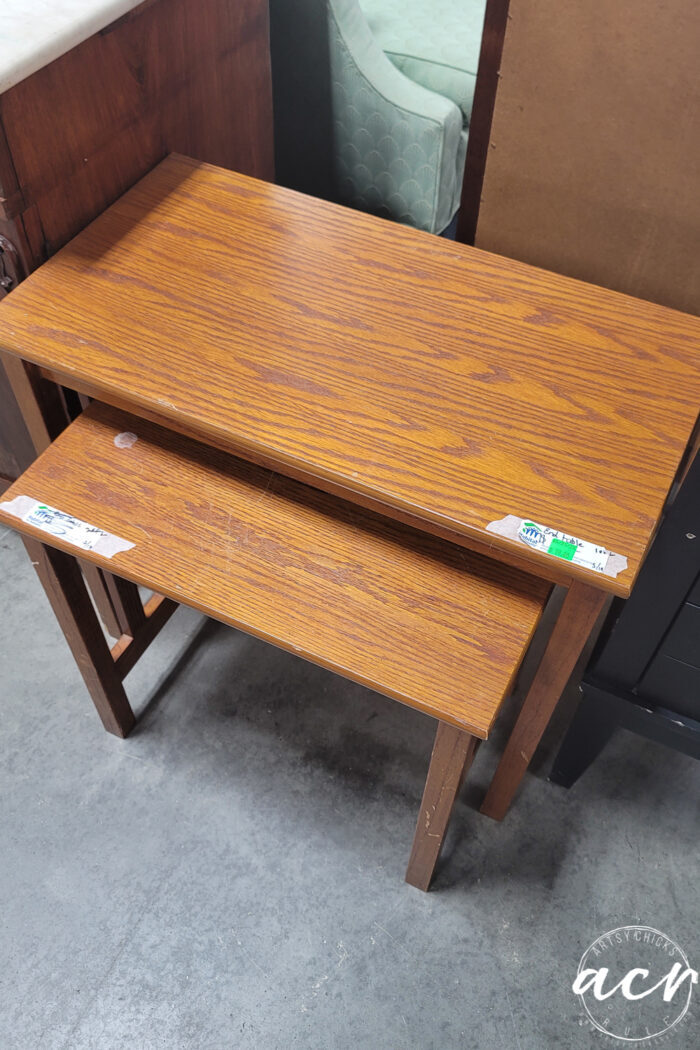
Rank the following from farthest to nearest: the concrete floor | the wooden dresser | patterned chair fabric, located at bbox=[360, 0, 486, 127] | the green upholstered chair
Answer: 1. patterned chair fabric, located at bbox=[360, 0, 486, 127]
2. the green upholstered chair
3. the concrete floor
4. the wooden dresser

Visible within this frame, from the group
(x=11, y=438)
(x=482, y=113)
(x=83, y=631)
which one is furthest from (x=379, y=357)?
(x=11, y=438)

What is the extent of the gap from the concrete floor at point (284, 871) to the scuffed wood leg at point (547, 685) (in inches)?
4.2

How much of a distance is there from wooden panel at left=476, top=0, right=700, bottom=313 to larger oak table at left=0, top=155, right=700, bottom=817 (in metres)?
0.17

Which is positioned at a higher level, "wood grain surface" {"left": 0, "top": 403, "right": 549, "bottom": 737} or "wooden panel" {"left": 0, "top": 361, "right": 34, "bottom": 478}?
"wood grain surface" {"left": 0, "top": 403, "right": 549, "bottom": 737}

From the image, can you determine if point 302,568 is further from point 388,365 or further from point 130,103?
point 130,103

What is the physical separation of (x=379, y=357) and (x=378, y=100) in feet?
3.00

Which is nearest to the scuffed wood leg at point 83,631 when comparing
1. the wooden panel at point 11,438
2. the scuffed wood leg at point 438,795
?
the wooden panel at point 11,438

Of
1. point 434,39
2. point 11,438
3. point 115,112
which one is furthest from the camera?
point 434,39

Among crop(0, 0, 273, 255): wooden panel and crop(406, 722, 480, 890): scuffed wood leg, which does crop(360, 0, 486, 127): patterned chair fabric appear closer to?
crop(0, 0, 273, 255): wooden panel

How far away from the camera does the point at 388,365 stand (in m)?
0.94

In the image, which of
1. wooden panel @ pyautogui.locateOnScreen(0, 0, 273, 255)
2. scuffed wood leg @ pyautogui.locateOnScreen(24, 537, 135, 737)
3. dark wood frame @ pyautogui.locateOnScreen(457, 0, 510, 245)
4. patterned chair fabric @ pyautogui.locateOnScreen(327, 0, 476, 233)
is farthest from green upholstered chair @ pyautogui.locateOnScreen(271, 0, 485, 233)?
scuffed wood leg @ pyautogui.locateOnScreen(24, 537, 135, 737)

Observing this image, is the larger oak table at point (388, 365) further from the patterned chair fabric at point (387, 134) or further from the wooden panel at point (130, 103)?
the patterned chair fabric at point (387, 134)

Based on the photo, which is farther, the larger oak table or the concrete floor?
the concrete floor

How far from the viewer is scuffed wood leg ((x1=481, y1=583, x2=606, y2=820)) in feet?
2.82
